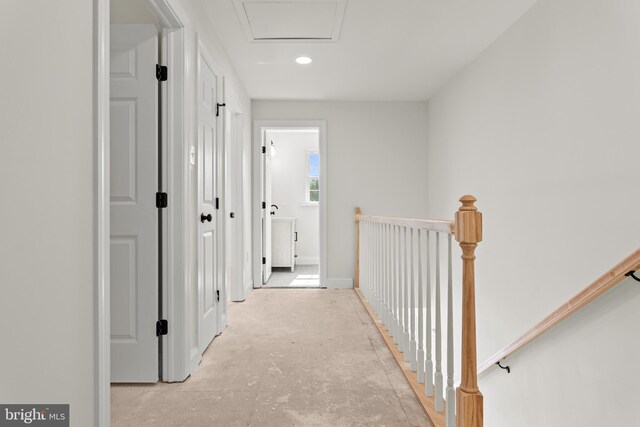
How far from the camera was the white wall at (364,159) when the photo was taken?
4.66 metres

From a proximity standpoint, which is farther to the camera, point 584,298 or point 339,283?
point 339,283

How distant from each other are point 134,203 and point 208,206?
2.00ft

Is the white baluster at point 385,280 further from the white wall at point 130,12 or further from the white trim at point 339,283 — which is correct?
the white wall at point 130,12

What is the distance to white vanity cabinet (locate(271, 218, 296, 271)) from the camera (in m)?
6.05

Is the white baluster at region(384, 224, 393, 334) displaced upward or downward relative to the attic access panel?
downward

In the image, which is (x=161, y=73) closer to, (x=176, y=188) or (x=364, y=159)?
(x=176, y=188)

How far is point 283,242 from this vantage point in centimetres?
607

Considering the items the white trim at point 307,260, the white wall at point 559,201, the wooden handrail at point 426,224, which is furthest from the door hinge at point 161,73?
the white trim at point 307,260

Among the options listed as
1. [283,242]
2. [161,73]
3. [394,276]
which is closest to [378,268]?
[394,276]
